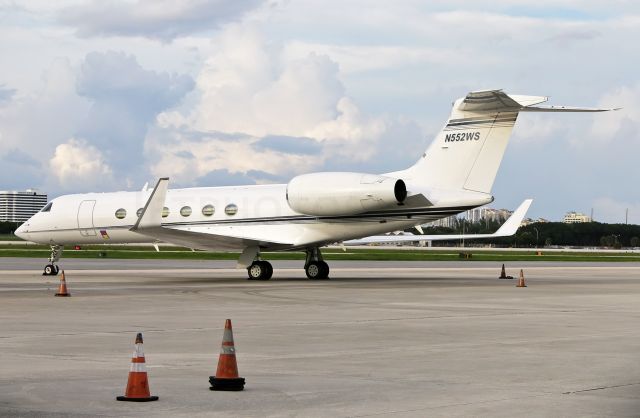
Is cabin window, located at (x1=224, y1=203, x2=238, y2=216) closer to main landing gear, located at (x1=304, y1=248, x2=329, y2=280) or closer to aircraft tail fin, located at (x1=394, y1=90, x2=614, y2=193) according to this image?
main landing gear, located at (x1=304, y1=248, x2=329, y2=280)

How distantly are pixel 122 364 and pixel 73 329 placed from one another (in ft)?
15.2

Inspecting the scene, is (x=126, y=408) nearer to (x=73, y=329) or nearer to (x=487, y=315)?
(x=73, y=329)

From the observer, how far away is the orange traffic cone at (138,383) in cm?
904

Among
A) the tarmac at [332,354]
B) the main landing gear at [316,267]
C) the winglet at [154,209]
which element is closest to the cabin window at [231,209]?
the main landing gear at [316,267]

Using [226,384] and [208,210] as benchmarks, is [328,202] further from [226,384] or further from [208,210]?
[226,384]

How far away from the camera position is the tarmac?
9047 millimetres

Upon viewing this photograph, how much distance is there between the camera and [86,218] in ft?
120

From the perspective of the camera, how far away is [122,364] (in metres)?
11.8

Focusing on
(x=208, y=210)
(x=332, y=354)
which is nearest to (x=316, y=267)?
(x=208, y=210)

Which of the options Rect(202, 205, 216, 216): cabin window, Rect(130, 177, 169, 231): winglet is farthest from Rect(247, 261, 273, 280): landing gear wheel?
Rect(130, 177, 169, 231): winglet

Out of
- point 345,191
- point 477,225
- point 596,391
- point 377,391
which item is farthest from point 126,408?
point 477,225

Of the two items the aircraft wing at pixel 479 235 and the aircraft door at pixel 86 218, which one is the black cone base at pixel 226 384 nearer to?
the aircraft wing at pixel 479 235

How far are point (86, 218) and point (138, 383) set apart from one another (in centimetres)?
2836

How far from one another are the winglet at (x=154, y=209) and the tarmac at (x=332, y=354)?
4382 mm
